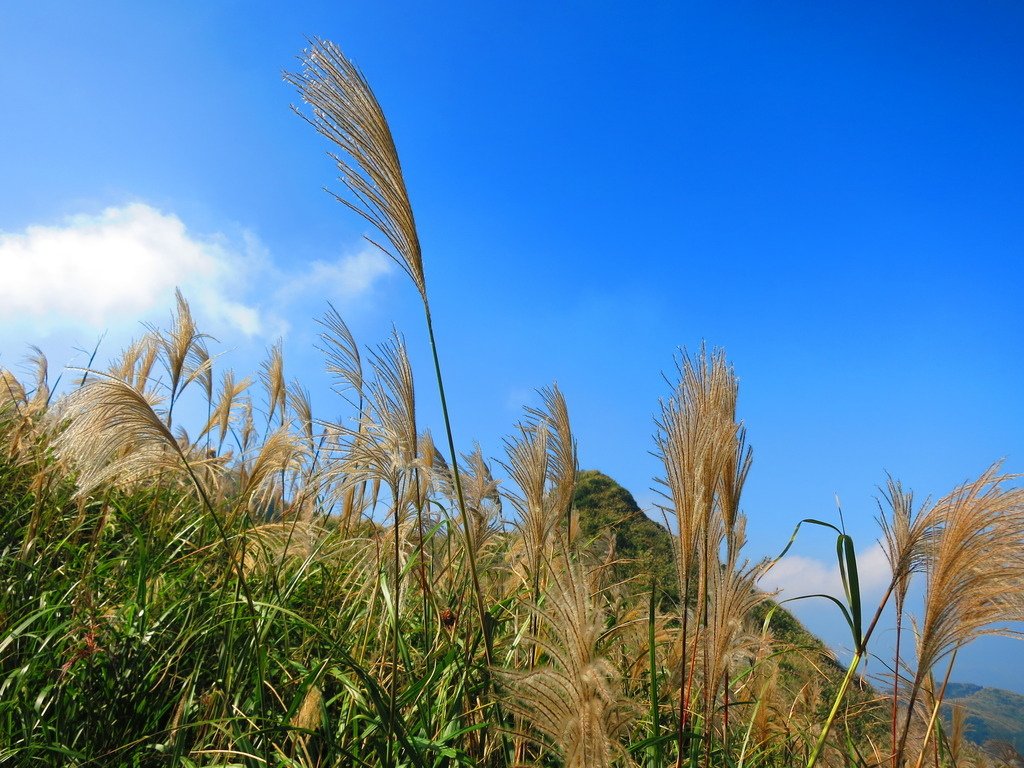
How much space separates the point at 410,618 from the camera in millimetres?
3580

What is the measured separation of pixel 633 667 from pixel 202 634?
2130 mm

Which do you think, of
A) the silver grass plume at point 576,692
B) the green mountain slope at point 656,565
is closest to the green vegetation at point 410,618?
the silver grass plume at point 576,692

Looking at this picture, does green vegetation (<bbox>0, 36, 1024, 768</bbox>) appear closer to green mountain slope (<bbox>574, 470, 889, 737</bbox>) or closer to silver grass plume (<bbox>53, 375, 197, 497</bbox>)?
silver grass plume (<bbox>53, 375, 197, 497</bbox>)

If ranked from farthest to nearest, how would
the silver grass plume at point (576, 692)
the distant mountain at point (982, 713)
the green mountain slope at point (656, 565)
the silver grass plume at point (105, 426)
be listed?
the green mountain slope at point (656, 565)
the distant mountain at point (982, 713)
the silver grass plume at point (105, 426)
the silver grass plume at point (576, 692)

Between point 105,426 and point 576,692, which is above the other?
point 105,426

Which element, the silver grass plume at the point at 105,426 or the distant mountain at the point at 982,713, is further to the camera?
the distant mountain at the point at 982,713

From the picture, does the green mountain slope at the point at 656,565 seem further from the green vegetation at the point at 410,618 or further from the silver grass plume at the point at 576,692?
the silver grass plume at the point at 576,692

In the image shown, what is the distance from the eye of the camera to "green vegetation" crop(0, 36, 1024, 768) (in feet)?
6.55

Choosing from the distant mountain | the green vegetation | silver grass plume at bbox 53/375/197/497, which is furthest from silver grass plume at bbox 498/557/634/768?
the distant mountain

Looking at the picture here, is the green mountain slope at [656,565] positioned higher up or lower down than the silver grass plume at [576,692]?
higher up

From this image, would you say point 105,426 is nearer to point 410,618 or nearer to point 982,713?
point 410,618

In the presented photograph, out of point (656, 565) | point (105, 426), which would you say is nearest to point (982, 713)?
point (105, 426)

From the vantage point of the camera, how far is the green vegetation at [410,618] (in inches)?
78.5

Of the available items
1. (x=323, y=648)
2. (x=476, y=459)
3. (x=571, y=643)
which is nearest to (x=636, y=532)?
(x=476, y=459)
